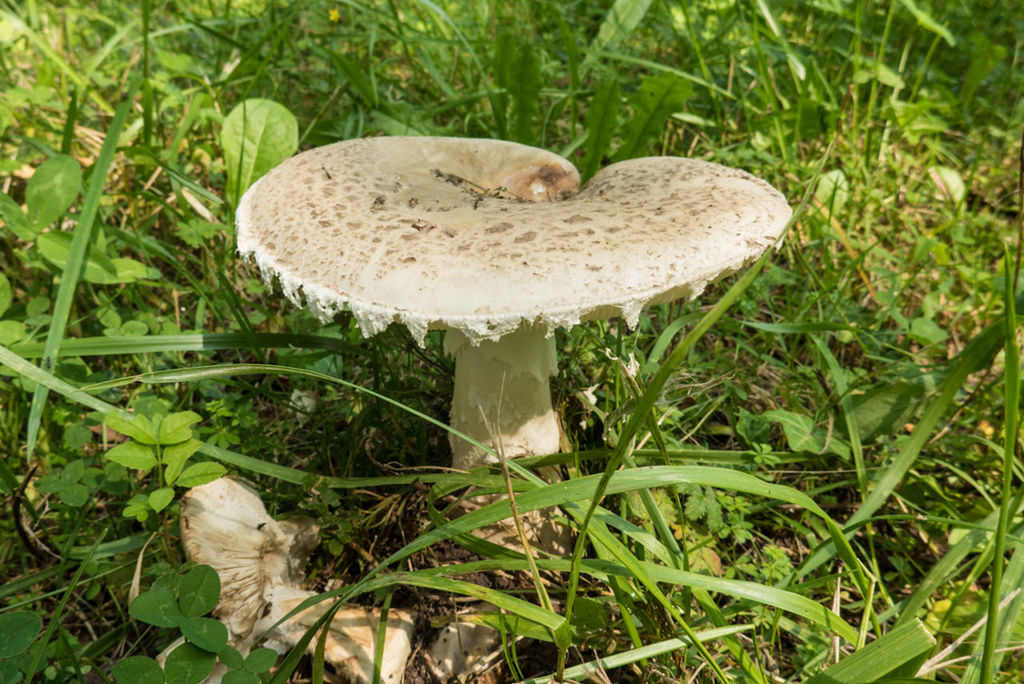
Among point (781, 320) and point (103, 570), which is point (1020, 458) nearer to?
point (781, 320)

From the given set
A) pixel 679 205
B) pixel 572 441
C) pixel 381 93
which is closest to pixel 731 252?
pixel 679 205

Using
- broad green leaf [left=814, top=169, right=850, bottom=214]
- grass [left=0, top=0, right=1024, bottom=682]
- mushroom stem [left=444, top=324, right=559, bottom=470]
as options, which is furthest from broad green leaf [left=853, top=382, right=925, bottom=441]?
broad green leaf [left=814, top=169, right=850, bottom=214]

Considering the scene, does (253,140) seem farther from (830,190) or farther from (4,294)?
(830,190)

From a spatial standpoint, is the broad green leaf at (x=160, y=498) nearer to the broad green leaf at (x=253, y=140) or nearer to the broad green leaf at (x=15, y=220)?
the broad green leaf at (x=15, y=220)

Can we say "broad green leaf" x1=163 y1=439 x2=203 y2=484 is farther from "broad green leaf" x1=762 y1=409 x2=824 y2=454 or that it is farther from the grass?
"broad green leaf" x1=762 y1=409 x2=824 y2=454

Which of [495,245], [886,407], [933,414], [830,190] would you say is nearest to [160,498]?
[495,245]

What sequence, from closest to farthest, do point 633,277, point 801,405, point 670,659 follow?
1. point 633,277
2. point 670,659
3. point 801,405
